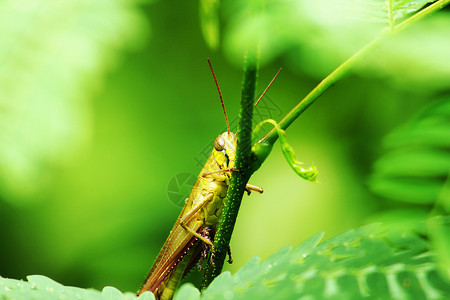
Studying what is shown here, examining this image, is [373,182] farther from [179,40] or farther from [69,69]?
[179,40]

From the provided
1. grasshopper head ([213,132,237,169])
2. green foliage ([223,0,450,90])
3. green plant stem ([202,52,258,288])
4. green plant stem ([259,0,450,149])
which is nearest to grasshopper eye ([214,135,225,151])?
grasshopper head ([213,132,237,169])

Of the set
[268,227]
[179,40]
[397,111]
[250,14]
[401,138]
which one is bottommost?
[250,14]

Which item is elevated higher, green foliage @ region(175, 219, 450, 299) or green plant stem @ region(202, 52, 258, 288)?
green plant stem @ region(202, 52, 258, 288)

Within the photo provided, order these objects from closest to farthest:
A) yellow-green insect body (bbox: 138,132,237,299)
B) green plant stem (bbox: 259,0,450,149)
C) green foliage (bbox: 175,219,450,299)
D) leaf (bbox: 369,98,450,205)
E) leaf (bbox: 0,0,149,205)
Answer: green foliage (bbox: 175,219,450,299), green plant stem (bbox: 259,0,450,149), leaf (bbox: 369,98,450,205), yellow-green insect body (bbox: 138,132,237,299), leaf (bbox: 0,0,149,205)

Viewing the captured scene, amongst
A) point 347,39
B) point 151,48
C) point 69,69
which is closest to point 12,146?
point 69,69

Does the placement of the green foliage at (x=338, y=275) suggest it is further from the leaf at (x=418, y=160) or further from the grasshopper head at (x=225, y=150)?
the grasshopper head at (x=225, y=150)

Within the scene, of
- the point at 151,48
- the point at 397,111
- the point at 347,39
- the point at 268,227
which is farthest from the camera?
the point at 151,48

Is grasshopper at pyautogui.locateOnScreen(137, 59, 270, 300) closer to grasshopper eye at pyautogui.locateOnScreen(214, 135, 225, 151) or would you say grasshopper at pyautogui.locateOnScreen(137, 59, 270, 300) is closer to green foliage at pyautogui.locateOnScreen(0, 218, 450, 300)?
grasshopper eye at pyautogui.locateOnScreen(214, 135, 225, 151)

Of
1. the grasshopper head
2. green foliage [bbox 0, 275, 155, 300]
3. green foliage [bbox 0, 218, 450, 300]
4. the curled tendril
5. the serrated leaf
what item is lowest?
green foliage [bbox 0, 275, 155, 300]
